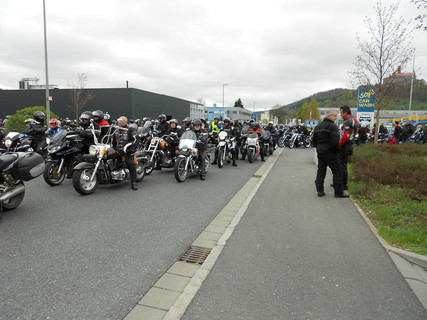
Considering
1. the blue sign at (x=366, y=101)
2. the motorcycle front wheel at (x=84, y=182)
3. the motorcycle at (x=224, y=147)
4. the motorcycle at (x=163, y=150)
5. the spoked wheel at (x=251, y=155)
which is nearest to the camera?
the motorcycle front wheel at (x=84, y=182)

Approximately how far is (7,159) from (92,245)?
86.7 inches

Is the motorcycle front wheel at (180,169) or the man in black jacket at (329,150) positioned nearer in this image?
the man in black jacket at (329,150)

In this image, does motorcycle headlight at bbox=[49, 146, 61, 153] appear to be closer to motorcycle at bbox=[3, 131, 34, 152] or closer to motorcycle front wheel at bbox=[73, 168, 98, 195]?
motorcycle front wheel at bbox=[73, 168, 98, 195]

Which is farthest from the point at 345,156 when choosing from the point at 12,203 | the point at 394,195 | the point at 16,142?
the point at 16,142

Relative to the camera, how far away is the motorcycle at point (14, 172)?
5.09 meters

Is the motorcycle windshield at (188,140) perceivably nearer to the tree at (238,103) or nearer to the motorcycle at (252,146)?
the motorcycle at (252,146)

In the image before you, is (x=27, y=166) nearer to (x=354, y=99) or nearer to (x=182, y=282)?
(x=182, y=282)

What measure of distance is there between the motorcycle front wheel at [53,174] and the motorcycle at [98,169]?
1.21 metres

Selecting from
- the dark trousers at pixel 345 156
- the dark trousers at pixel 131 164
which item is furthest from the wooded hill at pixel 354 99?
the dark trousers at pixel 131 164

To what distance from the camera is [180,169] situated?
884 centimetres

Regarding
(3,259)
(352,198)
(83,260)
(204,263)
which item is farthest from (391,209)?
(3,259)

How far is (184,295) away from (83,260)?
4.68 ft

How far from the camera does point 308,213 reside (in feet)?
19.2

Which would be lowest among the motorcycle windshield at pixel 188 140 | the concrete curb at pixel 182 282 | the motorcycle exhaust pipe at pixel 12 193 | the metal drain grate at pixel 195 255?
the metal drain grate at pixel 195 255
